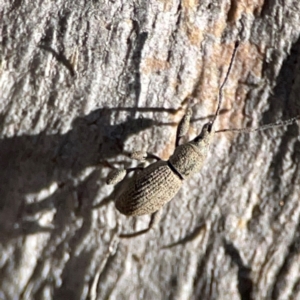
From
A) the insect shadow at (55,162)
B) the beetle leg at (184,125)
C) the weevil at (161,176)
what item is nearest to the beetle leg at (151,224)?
the weevil at (161,176)

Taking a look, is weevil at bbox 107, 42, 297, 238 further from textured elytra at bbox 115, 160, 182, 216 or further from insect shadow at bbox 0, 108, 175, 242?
insect shadow at bbox 0, 108, 175, 242

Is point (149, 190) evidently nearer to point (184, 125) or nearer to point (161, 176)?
point (161, 176)

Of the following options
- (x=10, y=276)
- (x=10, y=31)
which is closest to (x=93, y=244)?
(x=10, y=276)

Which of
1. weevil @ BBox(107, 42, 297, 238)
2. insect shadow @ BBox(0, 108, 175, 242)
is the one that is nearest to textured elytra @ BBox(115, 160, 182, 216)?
weevil @ BBox(107, 42, 297, 238)

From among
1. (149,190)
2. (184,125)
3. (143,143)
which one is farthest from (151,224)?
(184,125)

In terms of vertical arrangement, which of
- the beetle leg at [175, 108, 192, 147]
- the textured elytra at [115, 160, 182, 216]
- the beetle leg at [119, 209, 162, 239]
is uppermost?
the beetle leg at [175, 108, 192, 147]

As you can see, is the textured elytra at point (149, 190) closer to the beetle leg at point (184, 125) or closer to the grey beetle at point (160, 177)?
the grey beetle at point (160, 177)
